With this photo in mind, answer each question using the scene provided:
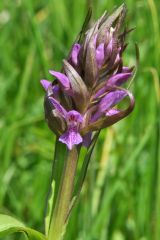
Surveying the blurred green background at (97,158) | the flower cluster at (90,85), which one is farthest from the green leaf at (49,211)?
the blurred green background at (97,158)

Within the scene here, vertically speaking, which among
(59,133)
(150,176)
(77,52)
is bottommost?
(150,176)

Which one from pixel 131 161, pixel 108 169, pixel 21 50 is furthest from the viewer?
pixel 21 50

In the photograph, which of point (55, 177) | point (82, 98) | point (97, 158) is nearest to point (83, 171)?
point (55, 177)

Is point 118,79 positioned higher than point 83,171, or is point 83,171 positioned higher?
point 118,79

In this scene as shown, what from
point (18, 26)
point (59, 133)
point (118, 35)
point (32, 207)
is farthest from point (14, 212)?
point (18, 26)

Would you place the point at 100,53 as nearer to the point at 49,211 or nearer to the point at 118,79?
the point at 118,79

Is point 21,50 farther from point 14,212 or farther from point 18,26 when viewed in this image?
point 14,212

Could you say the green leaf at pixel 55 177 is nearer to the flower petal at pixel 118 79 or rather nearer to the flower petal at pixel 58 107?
the flower petal at pixel 58 107

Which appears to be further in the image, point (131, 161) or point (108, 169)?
point (108, 169)
